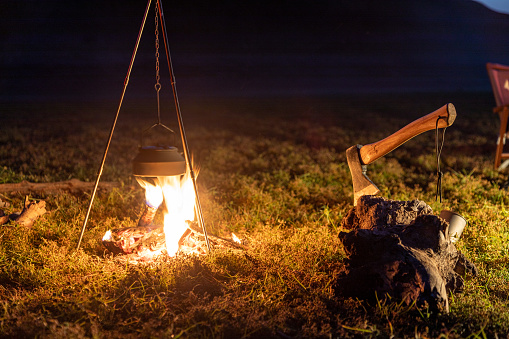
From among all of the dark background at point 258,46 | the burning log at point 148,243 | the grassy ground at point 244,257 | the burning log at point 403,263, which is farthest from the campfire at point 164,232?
the dark background at point 258,46

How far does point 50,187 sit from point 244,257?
12.9 ft

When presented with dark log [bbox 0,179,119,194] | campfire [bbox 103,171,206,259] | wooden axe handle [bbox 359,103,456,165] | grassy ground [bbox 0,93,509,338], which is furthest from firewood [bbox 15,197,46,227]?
wooden axe handle [bbox 359,103,456,165]

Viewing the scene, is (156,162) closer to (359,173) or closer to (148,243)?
(148,243)

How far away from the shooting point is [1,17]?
168 ft

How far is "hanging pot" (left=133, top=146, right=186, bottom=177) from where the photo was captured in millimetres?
3570

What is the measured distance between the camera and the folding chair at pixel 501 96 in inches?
289

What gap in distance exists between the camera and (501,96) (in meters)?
7.82

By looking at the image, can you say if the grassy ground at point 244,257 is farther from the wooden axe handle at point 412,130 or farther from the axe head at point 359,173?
the wooden axe handle at point 412,130

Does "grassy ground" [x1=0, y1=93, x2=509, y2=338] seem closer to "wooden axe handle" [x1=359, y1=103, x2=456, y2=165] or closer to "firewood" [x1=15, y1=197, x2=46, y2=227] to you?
"firewood" [x1=15, y1=197, x2=46, y2=227]

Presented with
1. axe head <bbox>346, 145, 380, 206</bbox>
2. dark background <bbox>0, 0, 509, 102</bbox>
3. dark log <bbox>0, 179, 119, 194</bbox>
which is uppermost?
dark background <bbox>0, 0, 509, 102</bbox>

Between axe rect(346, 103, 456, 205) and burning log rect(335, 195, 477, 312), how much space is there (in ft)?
1.50

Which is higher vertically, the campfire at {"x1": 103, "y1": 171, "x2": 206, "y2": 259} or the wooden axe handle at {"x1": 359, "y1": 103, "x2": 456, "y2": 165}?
the wooden axe handle at {"x1": 359, "y1": 103, "x2": 456, "y2": 165}

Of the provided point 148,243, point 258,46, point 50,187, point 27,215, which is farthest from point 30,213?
point 258,46

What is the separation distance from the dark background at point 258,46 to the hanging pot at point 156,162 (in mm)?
30034
